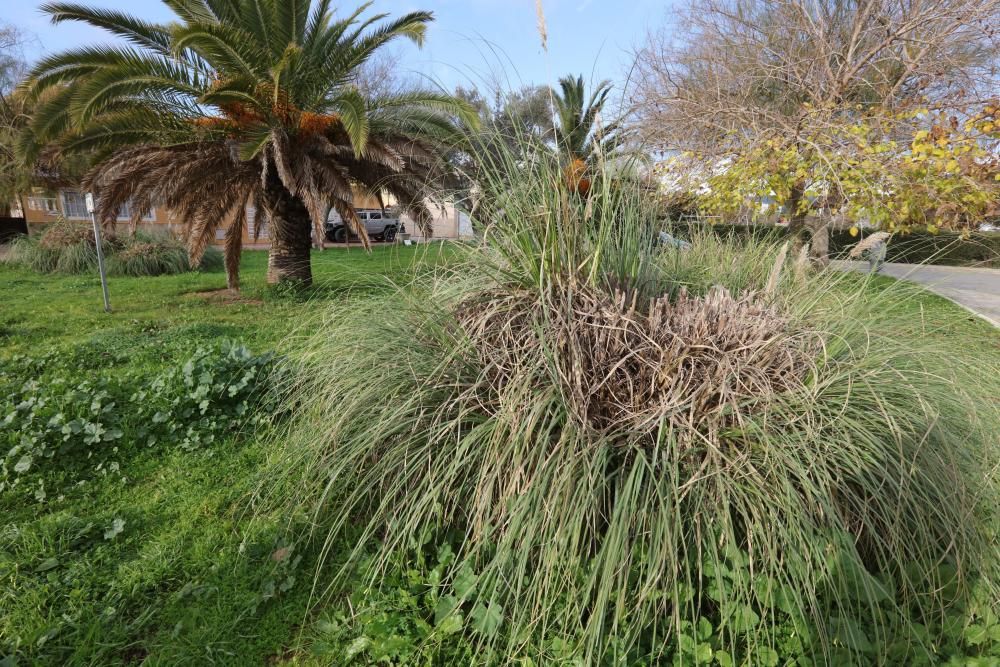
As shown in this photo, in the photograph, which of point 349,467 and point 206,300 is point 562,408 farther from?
point 206,300

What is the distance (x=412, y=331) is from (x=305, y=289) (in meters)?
6.08

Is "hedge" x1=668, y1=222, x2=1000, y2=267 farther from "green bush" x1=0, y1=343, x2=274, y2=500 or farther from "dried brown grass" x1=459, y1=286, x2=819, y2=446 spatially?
"green bush" x1=0, y1=343, x2=274, y2=500

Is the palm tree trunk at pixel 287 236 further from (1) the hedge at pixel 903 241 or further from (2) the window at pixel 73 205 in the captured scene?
(2) the window at pixel 73 205

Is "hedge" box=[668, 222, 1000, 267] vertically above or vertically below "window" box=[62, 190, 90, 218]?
below

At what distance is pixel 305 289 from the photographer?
801 centimetres

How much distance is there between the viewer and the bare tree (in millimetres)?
5684

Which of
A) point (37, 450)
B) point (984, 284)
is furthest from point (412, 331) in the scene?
point (984, 284)

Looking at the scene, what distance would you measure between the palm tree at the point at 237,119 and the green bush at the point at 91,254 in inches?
156

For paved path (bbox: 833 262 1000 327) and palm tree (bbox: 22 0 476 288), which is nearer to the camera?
paved path (bbox: 833 262 1000 327)

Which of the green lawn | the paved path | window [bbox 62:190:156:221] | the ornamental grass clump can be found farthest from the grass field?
window [bbox 62:190:156:221]

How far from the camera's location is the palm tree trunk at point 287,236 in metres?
7.82

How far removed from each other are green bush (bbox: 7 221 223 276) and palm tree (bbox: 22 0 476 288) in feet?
13.0

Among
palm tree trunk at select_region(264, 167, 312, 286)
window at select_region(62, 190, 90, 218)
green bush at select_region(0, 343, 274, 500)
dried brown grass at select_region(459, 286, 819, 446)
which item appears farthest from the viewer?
window at select_region(62, 190, 90, 218)

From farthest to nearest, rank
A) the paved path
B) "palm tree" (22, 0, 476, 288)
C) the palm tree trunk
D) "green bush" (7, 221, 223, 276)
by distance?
"green bush" (7, 221, 223, 276)
the palm tree trunk
"palm tree" (22, 0, 476, 288)
the paved path
